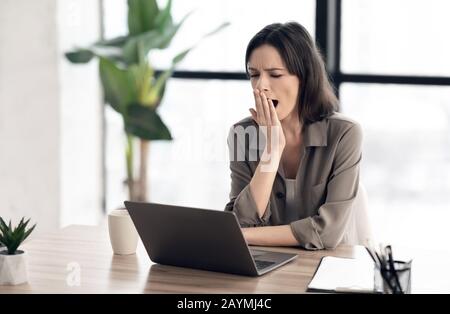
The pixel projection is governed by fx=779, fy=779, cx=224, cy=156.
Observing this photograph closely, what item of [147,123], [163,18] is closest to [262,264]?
[147,123]

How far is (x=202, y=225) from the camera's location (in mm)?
1720

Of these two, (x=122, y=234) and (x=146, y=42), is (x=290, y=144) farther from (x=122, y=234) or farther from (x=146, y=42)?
(x=146, y=42)

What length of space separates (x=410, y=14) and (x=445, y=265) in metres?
1.94

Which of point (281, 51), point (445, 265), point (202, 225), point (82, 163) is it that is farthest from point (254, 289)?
point (82, 163)

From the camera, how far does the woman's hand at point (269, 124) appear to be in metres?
2.26

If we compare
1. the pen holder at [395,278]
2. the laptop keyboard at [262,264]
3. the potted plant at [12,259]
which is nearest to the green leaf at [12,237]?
the potted plant at [12,259]

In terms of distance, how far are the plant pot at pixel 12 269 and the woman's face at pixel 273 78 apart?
3.09 ft

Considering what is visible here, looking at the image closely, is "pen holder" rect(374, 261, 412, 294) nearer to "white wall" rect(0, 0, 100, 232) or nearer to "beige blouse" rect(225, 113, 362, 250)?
"beige blouse" rect(225, 113, 362, 250)

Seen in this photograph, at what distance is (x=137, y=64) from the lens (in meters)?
3.75

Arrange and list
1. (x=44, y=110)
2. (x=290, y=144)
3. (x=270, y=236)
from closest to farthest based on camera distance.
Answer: (x=270, y=236) → (x=290, y=144) → (x=44, y=110)

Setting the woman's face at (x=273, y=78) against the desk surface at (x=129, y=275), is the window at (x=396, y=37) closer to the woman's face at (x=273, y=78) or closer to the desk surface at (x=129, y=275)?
the woman's face at (x=273, y=78)

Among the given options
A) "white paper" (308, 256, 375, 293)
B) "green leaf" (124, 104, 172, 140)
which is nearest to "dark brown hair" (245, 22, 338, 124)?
"white paper" (308, 256, 375, 293)

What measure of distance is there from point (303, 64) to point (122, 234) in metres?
0.80

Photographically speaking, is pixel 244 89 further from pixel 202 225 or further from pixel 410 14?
pixel 202 225
